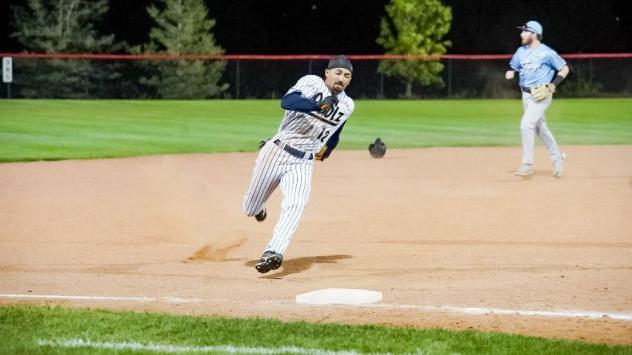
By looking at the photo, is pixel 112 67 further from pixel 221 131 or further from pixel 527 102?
pixel 527 102

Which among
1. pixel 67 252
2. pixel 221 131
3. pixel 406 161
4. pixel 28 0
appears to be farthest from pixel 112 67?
pixel 67 252

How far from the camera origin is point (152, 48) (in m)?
43.6

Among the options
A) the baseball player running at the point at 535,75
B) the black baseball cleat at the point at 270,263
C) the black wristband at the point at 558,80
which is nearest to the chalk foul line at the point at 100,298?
the black baseball cleat at the point at 270,263

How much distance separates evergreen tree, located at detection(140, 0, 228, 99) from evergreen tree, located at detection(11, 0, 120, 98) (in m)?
1.84

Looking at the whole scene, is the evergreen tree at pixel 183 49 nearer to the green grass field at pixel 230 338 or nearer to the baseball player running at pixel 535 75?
the baseball player running at pixel 535 75

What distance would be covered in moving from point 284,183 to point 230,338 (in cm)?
223

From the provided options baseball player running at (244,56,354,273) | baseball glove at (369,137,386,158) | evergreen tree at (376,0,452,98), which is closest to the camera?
baseball player running at (244,56,354,273)

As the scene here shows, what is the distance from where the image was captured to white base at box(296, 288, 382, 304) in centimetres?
650

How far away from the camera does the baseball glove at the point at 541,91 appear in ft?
43.8

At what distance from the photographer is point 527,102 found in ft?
44.6

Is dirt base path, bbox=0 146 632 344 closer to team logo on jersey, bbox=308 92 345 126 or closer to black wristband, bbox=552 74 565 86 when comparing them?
team logo on jersey, bbox=308 92 345 126

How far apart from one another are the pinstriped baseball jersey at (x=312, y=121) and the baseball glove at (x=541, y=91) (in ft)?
20.7

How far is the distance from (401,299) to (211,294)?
115 cm

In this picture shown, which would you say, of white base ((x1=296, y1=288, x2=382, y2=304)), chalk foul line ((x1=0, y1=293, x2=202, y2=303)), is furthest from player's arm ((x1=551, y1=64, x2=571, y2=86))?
chalk foul line ((x1=0, y1=293, x2=202, y2=303))
